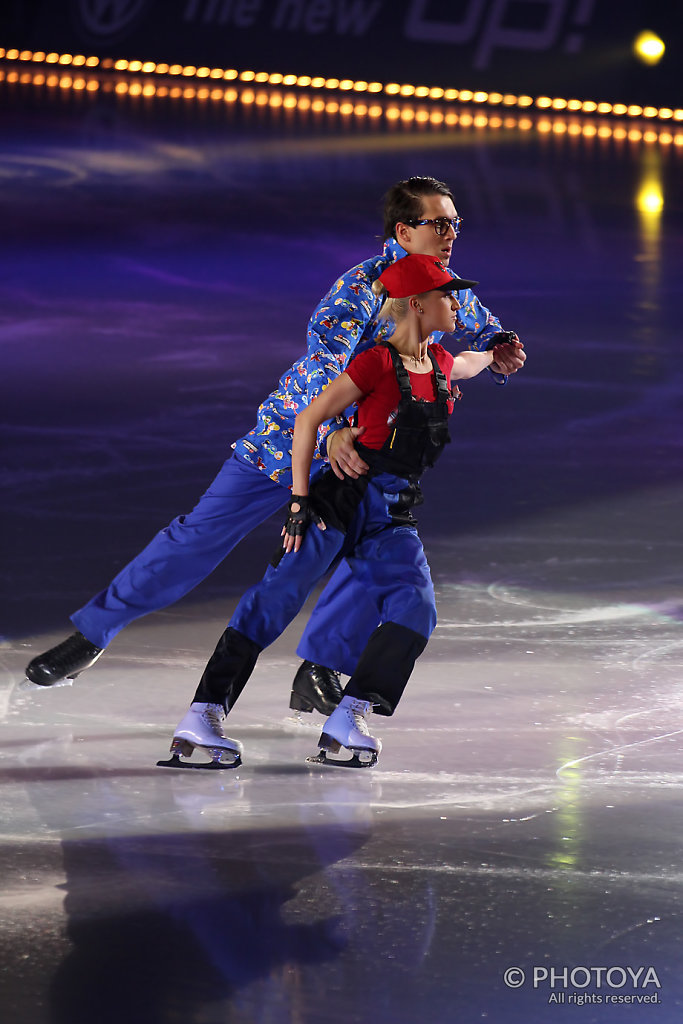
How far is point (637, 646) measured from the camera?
5.74m

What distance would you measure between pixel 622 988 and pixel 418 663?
2173mm

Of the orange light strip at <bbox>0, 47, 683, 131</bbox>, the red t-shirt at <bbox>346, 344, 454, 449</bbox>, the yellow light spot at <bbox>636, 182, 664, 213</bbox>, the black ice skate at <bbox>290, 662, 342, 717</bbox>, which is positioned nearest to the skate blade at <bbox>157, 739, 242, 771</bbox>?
the black ice skate at <bbox>290, 662, 342, 717</bbox>

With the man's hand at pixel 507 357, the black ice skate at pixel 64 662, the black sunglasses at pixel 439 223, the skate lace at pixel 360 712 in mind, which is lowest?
the skate lace at pixel 360 712

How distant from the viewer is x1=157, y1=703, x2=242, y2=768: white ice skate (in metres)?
4.59

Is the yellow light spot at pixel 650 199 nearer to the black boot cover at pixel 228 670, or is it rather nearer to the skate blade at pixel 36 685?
the skate blade at pixel 36 685

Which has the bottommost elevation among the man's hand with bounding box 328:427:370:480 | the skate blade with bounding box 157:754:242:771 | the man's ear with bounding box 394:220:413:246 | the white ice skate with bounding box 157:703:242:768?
the skate blade with bounding box 157:754:242:771

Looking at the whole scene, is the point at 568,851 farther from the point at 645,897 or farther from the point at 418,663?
the point at 418,663

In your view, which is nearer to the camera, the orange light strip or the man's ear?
the man's ear

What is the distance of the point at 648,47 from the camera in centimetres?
2114

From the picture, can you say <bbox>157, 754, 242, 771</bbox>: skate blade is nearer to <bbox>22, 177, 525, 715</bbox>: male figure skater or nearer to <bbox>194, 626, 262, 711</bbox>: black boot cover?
<bbox>194, 626, 262, 711</bbox>: black boot cover

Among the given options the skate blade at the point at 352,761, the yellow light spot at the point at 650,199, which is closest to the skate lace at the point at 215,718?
the skate blade at the point at 352,761

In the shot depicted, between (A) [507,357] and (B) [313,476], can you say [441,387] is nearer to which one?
(B) [313,476]

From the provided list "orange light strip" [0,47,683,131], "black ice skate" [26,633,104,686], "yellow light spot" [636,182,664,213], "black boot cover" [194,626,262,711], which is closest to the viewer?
"black boot cover" [194,626,262,711]

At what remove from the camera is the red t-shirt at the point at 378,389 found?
179 inches
